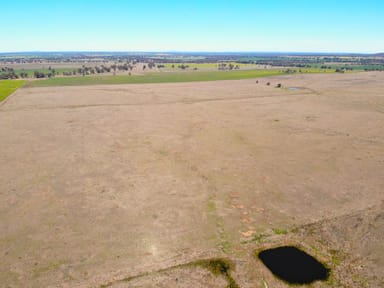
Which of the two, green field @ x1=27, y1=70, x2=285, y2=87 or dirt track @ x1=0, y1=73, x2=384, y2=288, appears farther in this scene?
green field @ x1=27, y1=70, x2=285, y2=87

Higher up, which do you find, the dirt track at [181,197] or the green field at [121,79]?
the green field at [121,79]

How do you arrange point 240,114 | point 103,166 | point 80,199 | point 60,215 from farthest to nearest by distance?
point 240,114 → point 103,166 → point 80,199 → point 60,215

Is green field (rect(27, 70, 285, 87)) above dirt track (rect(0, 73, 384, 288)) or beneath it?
above

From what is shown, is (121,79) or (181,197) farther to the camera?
(121,79)

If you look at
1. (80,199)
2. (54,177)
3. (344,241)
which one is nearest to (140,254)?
(80,199)

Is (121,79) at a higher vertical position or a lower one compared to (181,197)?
higher

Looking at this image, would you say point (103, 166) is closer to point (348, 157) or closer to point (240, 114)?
point (348, 157)

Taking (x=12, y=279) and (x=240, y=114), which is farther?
(x=240, y=114)

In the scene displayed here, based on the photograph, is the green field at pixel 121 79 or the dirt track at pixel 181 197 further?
the green field at pixel 121 79
